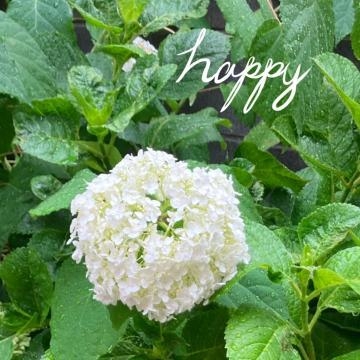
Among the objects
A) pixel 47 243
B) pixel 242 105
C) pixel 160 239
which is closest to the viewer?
pixel 160 239

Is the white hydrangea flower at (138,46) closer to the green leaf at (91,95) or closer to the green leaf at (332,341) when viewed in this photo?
the green leaf at (91,95)

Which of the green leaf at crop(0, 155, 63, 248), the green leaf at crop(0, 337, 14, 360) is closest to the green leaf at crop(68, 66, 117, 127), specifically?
the green leaf at crop(0, 155, 63, 248)

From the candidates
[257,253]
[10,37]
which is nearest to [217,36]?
[10,37]

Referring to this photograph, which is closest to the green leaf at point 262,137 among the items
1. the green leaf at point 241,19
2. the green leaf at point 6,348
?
the green leaf at point 241,19

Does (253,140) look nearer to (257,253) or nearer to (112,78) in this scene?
(112,78)

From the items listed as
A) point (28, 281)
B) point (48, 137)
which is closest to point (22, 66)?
point (48, 137)

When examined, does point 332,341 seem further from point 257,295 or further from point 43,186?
point 43,186

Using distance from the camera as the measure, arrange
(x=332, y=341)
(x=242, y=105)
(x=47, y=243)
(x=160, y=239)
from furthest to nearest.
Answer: (x=242, y=105), (x=47, y=243), (x=332, y=341), (x=160, y=239)
